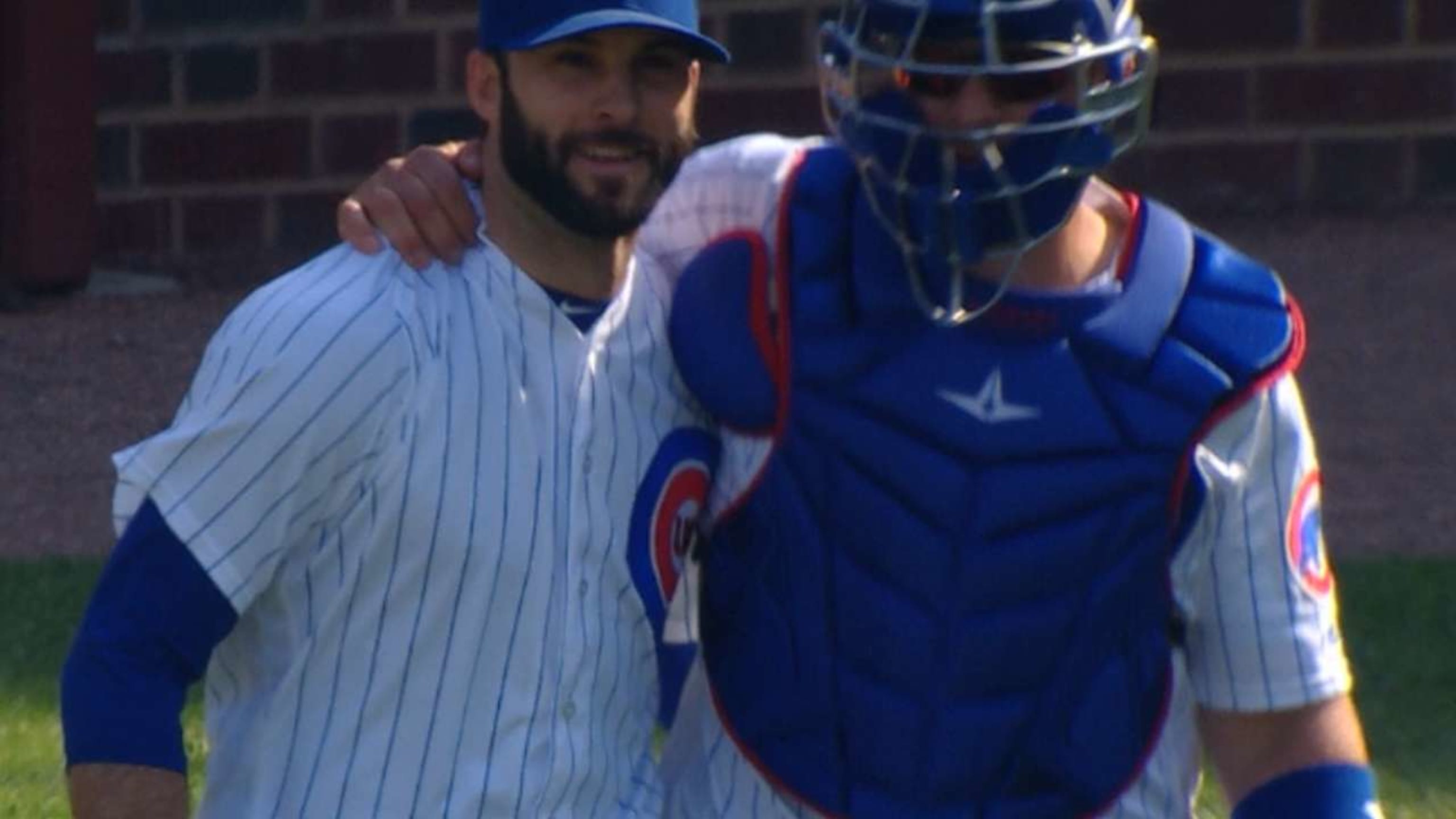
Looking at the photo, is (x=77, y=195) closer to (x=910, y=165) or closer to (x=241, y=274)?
(x=241, y=274)

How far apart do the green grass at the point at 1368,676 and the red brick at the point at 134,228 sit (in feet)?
8.07

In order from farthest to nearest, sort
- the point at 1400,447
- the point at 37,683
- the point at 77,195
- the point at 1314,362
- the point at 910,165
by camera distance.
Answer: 1. the point at 77,195
2. the point at 1314,362
3. the point at 1400,447
4. the point at 37,683
5. the point at 910,165

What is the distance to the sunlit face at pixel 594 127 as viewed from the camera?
2.87 metres

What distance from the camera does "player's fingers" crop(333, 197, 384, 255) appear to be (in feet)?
9.66

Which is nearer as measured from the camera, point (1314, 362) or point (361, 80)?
point (1314, 362)

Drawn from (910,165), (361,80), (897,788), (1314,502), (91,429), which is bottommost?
(91,429)

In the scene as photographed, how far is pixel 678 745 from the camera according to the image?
3.11m

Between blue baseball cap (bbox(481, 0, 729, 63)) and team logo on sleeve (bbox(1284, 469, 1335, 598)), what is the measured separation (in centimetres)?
71

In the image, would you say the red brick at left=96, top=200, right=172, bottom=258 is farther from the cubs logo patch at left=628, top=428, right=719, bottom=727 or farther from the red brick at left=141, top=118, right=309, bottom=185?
the cubs logo patch at left=628, top=428, right=719, bottom=727

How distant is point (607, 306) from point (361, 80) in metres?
5.50

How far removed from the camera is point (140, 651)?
2758 mm

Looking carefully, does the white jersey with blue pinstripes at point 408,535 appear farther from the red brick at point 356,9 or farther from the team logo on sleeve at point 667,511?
the red brick at point 356,9

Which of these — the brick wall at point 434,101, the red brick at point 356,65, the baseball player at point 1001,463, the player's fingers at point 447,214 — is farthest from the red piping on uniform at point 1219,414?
the red brick at point 356,65

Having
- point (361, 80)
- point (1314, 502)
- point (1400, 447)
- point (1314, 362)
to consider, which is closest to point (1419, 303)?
point (1314, 362)
